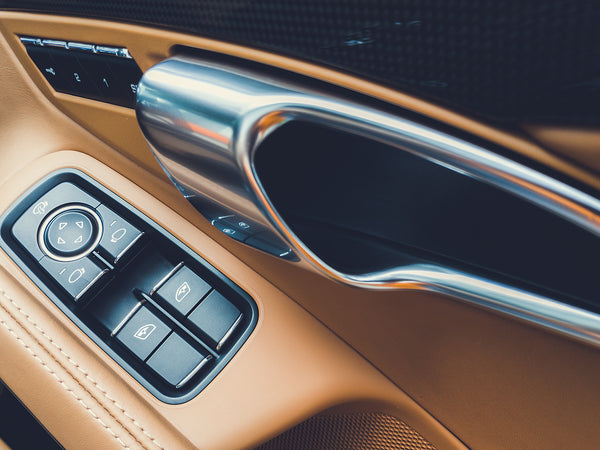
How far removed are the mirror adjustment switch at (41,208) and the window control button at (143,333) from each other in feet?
0.51

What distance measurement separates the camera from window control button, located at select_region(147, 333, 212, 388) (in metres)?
0.52

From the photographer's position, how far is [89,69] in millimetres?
550

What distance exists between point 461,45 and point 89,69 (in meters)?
0.42

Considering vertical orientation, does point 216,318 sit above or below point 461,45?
below

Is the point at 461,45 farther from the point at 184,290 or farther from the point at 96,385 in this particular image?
the point at 96,385

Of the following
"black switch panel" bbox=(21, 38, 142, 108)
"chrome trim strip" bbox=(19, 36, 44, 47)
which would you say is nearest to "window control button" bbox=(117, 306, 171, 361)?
"black switch panel" bbox=(21, 38, 142, 108)

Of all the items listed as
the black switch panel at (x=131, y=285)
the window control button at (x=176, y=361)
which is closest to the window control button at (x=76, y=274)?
the black switch panel at (x=131, y=285)

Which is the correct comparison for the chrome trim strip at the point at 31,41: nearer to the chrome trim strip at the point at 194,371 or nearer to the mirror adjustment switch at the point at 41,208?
the mirror adjustment switch at the point at 41,208

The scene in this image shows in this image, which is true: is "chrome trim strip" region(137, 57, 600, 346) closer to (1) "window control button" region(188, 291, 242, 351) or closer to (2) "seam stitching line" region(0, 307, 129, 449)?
(1) "window control button" region(188, 291, 242, 351)

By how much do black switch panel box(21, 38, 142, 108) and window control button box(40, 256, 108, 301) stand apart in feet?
0.62

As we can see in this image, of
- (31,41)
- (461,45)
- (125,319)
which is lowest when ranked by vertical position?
(125,319)

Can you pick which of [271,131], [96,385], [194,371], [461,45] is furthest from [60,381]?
[461,45]

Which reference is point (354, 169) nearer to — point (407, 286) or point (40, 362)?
point (407, 286)

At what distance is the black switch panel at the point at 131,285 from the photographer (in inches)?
20.6
